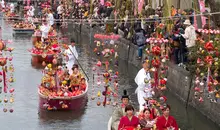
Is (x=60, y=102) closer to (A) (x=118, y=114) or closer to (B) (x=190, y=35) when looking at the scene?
(B) (x=190, y=35)

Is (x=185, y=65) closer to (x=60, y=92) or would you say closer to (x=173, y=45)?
(x=173, y=45)

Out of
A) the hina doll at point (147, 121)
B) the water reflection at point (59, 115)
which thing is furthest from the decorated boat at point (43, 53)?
the hina doll at point (147, 121)

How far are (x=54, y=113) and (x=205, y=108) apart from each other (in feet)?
15.6

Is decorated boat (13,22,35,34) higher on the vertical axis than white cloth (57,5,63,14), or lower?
lower

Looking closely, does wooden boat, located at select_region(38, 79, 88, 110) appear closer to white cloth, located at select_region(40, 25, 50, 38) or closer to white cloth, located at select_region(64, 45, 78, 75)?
white cloth, located at select_region(64, 45, 78, 75)

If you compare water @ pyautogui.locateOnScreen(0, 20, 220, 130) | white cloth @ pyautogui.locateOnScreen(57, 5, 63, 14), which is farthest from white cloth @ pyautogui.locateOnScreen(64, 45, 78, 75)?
white cloth @ pyautogui.locateOnScreen(57, 5, 63, 14)

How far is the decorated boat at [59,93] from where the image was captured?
74.9ft

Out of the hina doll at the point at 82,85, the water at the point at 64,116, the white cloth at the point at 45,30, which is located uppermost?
the white cloth at the point at 45,30

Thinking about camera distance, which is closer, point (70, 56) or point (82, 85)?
point (82, 85)

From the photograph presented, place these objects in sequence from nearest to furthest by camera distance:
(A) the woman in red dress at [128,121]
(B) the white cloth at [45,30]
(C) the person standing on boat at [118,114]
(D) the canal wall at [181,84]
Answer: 1. (A) the woman in red dress at [128,121]
2. (C) the person standing on boat at [118,114]
3. (D) the canal wall at [181,84]
4. (B) the white cloth at [45,30]

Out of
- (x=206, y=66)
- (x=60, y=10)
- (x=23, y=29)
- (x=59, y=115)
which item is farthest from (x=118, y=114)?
(x=60, y=10)

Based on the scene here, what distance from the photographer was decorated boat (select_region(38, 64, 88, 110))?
74.9 feet

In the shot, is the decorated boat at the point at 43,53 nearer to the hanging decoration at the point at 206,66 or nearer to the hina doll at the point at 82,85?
the hina doll at the point at 82,85

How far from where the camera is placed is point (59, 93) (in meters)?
22.9
